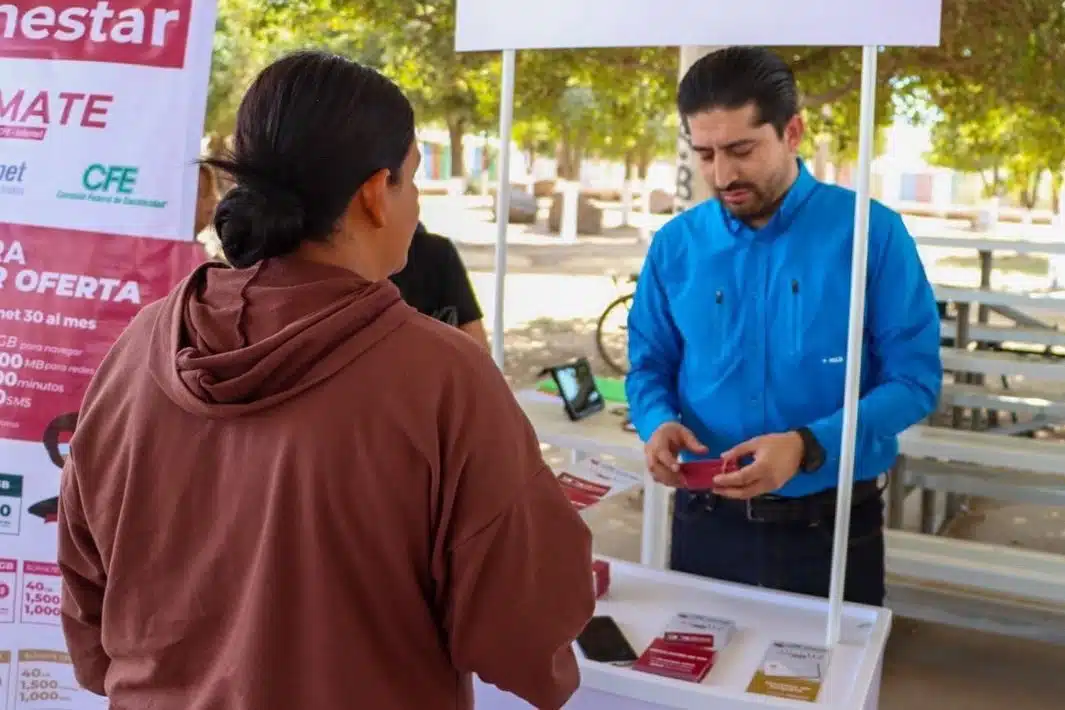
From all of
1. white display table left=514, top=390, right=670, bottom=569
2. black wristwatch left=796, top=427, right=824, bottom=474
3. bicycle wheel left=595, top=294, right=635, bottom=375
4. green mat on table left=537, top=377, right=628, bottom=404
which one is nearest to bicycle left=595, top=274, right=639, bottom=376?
bicycle wheel left=595, top=294, right=635, bottom=375

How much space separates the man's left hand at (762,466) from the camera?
5.14ft

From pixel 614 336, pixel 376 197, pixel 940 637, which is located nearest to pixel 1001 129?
pixel 614 336

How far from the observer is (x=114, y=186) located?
201 cm

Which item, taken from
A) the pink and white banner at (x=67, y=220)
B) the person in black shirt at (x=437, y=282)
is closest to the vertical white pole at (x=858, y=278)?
the person in black shirt at (x=437, y=282)

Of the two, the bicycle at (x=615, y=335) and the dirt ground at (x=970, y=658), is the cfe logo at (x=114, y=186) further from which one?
the bicycle at (x=615, y=335)

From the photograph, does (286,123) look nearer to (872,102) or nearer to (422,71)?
(872,102)

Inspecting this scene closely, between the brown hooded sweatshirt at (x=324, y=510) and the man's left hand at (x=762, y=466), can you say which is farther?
the man's left hand at (x=762, y=466)

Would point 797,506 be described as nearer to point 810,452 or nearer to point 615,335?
point 810,452

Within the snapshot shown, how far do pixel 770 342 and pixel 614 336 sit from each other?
768 cm

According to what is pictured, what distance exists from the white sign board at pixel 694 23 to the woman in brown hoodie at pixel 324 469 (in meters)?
0.73

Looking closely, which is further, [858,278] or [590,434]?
[590,434]

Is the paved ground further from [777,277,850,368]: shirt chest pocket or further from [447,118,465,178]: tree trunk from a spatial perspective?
[447,118,465,178]: tree trunk

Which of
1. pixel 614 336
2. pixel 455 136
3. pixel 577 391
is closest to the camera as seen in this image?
pixel 577 391

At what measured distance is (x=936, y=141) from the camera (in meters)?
8.66
